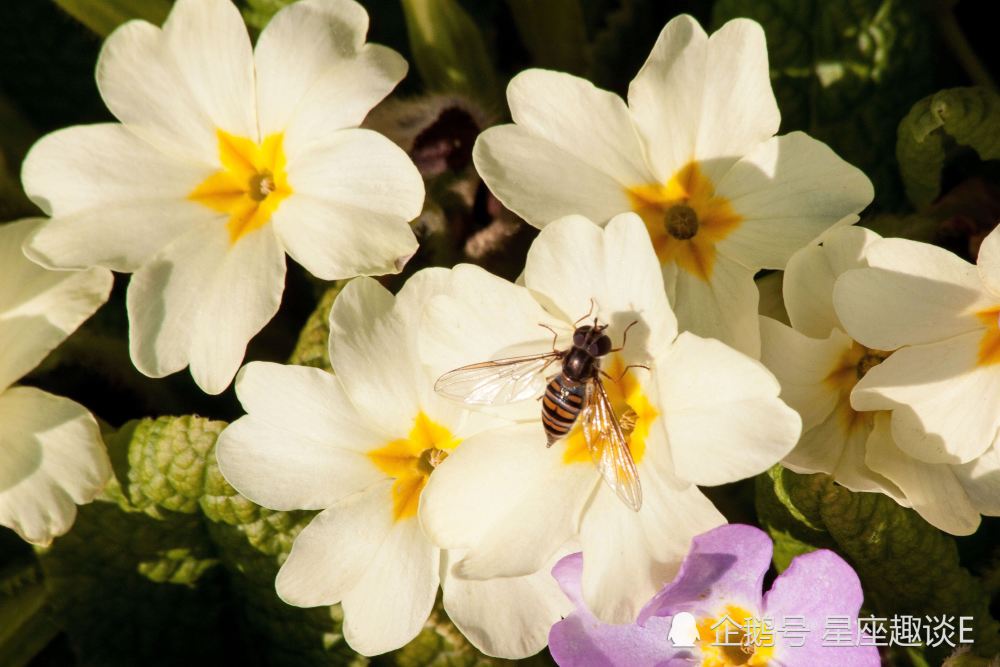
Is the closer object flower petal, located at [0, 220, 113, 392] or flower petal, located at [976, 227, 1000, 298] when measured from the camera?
flower petal, located at [976, 227, 1000, 298]

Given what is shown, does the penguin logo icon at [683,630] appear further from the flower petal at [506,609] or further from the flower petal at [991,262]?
the flower petal at [991,262]

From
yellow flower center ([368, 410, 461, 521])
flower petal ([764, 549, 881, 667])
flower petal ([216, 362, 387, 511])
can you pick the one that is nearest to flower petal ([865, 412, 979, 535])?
flower petal ([764, 549, 881, 667])

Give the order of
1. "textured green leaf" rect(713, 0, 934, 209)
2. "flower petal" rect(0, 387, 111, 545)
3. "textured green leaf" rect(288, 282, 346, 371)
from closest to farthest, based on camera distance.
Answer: "flower petal" rect(0, 387, 111, 545)
"textured green leaf" rect(288, 282, 346, 371)
"textured green leaf" rect(713, 0, 934, 209)

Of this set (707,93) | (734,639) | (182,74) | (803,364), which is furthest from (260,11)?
(734,639)

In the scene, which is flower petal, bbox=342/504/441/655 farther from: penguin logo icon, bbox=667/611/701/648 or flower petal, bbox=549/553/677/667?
penguin logo icon, bbox=667/611/701/648

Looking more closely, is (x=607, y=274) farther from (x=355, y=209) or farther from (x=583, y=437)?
(x=355, y=209)

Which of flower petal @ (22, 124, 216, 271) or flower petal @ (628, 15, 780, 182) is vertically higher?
flower petal @ (628, 15, 780, 182)

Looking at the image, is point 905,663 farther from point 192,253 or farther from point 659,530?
point 192,253
